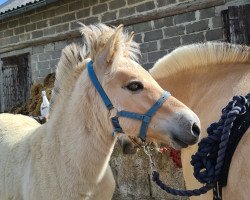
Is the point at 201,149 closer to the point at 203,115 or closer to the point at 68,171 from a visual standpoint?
the point at 203,115

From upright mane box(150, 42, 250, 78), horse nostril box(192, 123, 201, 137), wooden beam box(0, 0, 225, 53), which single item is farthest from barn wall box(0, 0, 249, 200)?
horse nostril box(192, 123, 201, 137)

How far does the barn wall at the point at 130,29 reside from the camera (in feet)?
16.9

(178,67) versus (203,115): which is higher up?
(178,67)

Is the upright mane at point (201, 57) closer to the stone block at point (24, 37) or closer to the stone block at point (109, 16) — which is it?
the stone block at point (109, 16)

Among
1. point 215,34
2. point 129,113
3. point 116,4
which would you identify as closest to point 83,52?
point 129,113

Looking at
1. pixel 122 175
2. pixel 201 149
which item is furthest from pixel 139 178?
pixel 201 149

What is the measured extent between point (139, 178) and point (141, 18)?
4.14m

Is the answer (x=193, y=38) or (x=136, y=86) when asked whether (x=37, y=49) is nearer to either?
(x=193, y=38)

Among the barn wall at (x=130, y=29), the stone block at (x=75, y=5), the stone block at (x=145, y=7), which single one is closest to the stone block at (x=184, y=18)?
the barn wall at (x=130, y=29)

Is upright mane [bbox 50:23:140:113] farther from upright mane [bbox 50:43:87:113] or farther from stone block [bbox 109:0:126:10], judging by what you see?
stone block [bbox 109:0:126:10]

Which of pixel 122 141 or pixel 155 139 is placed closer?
pixel 155 139

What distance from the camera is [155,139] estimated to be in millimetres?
2695

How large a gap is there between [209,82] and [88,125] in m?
0.92

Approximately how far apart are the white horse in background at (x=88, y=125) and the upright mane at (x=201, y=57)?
10.8 inches
